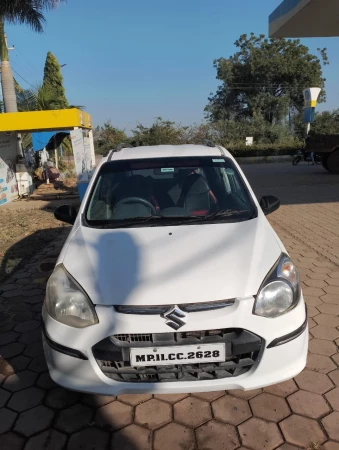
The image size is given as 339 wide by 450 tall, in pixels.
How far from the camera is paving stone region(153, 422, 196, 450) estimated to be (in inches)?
79.4

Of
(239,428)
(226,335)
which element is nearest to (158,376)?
(226,335)

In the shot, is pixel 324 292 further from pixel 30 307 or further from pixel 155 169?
pixel 30 307

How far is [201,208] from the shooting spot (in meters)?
3.07

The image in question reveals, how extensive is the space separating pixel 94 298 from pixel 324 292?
108 inches

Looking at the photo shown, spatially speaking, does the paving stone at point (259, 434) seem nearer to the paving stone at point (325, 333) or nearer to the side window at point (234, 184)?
the paving stone at point (325, 333)

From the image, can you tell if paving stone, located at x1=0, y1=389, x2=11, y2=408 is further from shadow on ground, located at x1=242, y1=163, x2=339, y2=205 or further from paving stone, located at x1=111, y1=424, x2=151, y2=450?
shadow on ground, located at x1=242, y1=163, x2=339, y2=205

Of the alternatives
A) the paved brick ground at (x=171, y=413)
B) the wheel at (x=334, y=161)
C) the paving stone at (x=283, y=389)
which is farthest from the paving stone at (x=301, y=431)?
the wheel at (x=334, y=161)

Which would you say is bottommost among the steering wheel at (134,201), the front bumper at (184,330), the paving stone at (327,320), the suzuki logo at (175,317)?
the paving stone at (327,320)

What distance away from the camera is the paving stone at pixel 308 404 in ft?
7.22

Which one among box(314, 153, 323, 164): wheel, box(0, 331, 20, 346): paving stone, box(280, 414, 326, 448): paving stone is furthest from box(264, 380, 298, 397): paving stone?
box(314, 153, 323, 164): wheel

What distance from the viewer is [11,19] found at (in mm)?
14758

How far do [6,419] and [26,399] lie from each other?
180 millimetres

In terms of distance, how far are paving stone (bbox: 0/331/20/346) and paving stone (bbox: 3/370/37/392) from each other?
53cm

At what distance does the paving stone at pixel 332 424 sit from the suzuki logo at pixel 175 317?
1066mm
